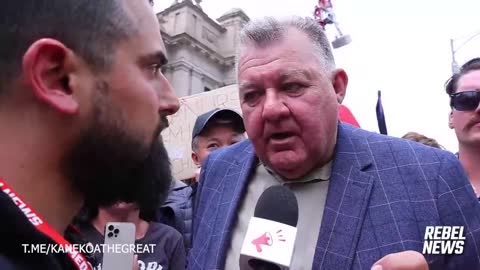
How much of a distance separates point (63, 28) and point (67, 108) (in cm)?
17

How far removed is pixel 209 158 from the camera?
88.3 inches

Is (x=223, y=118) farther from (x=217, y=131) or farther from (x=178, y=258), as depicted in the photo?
(x=178, y=258)

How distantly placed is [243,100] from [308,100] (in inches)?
10.4

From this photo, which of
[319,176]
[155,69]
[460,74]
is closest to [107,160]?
[155,69]

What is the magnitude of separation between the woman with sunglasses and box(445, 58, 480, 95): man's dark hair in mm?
21

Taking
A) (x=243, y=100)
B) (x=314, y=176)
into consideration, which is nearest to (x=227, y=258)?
(x=314, y=176)

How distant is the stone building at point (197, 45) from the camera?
15.2 m

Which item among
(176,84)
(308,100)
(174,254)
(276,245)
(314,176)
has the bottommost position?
(174,254)

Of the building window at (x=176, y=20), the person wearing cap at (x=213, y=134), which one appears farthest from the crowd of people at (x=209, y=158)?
the building window at (x=176, y=20)

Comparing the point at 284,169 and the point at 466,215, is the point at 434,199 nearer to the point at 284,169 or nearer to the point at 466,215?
the point at 466,215

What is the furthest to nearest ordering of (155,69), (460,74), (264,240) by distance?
(460,74) → (264,240) → (155,69)

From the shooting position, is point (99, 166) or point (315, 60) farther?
point (315, 60)

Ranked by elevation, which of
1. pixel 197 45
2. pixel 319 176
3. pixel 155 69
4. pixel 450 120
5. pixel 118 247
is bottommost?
pixel 118 247

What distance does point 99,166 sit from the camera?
107 centimetres
